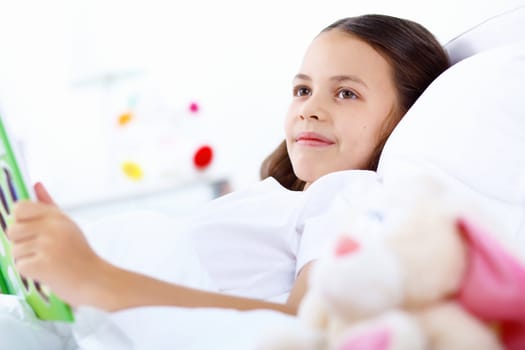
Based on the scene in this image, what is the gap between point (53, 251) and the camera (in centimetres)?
68

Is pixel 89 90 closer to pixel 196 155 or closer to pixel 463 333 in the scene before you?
pixel 196 155

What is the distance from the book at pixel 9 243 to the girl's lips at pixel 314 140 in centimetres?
51

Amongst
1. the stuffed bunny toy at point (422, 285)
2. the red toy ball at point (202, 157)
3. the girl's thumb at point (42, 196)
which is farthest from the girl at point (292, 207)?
the red toy ball at point (202, 157)

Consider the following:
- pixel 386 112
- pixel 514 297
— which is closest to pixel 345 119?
pixel 386 112

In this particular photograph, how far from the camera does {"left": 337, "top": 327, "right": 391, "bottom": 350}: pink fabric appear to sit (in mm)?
430

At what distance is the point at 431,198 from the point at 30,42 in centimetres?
278

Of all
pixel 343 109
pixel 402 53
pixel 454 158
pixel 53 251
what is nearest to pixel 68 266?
pixel 53 251

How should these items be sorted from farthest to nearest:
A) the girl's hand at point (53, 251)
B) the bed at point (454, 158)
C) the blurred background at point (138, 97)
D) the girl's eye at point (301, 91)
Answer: the blurred background at point (138, 97), the girl's eye at point (301, 91), the bed at point (454, 158), the girl's hand at point (53, 251)

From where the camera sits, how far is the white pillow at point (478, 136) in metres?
0.88

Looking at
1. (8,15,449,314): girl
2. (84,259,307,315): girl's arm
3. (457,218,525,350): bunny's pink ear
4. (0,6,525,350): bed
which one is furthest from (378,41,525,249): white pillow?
(457,218,525,350): bunny's pink ear

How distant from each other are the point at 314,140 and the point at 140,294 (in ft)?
1.76

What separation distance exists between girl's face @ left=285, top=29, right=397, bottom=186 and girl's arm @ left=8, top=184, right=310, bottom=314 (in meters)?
0.51

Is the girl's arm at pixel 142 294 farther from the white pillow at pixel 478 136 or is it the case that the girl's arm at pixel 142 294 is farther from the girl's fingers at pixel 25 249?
the white pillow at pixel 478 136

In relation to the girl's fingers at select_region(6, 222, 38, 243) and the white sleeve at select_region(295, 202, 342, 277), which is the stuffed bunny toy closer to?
the girl's fingers at select_region(6, 222, 38, 243)
